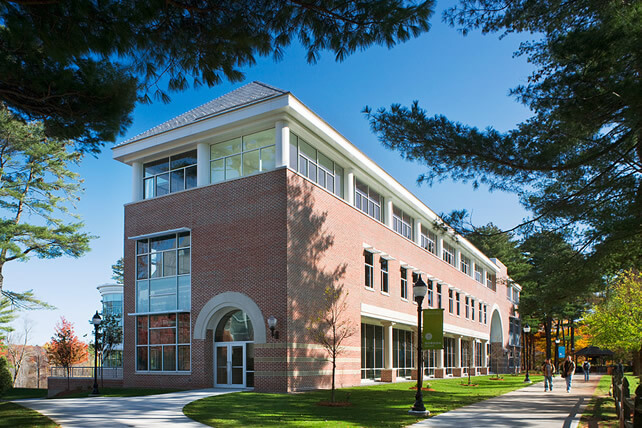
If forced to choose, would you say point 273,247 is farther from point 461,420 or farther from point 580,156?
point 580,156

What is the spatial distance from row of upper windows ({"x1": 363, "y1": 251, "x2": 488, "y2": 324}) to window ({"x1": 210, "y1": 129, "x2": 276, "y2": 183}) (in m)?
8.85

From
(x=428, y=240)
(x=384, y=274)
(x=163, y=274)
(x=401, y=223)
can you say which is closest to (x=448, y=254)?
(x=428, y=240)

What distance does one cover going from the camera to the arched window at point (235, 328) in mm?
23766

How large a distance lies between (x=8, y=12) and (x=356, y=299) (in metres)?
21.3

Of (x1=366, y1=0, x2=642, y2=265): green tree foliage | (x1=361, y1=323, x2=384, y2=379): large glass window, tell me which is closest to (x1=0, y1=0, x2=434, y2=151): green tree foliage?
(x1=366, y1=0, x2=642, y2=265): green tree foliage

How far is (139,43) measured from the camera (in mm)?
10398

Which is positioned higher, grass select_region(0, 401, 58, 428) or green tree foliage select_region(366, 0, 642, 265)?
green tree foliage select_region(366, 0, 642, 265)

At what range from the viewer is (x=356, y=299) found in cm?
2827

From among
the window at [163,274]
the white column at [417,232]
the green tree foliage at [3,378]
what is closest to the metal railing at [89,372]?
the window at [163,274]

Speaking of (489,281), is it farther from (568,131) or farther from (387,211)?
(568,131)

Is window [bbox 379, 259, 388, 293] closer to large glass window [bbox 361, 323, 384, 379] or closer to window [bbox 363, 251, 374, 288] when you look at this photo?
window [bbox 363, 251, 374, 288]

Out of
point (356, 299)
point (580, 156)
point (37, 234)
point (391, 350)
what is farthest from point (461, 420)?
point (37, 234)

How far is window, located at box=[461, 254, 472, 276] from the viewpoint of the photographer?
54022mm

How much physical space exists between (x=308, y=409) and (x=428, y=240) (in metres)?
28.2
